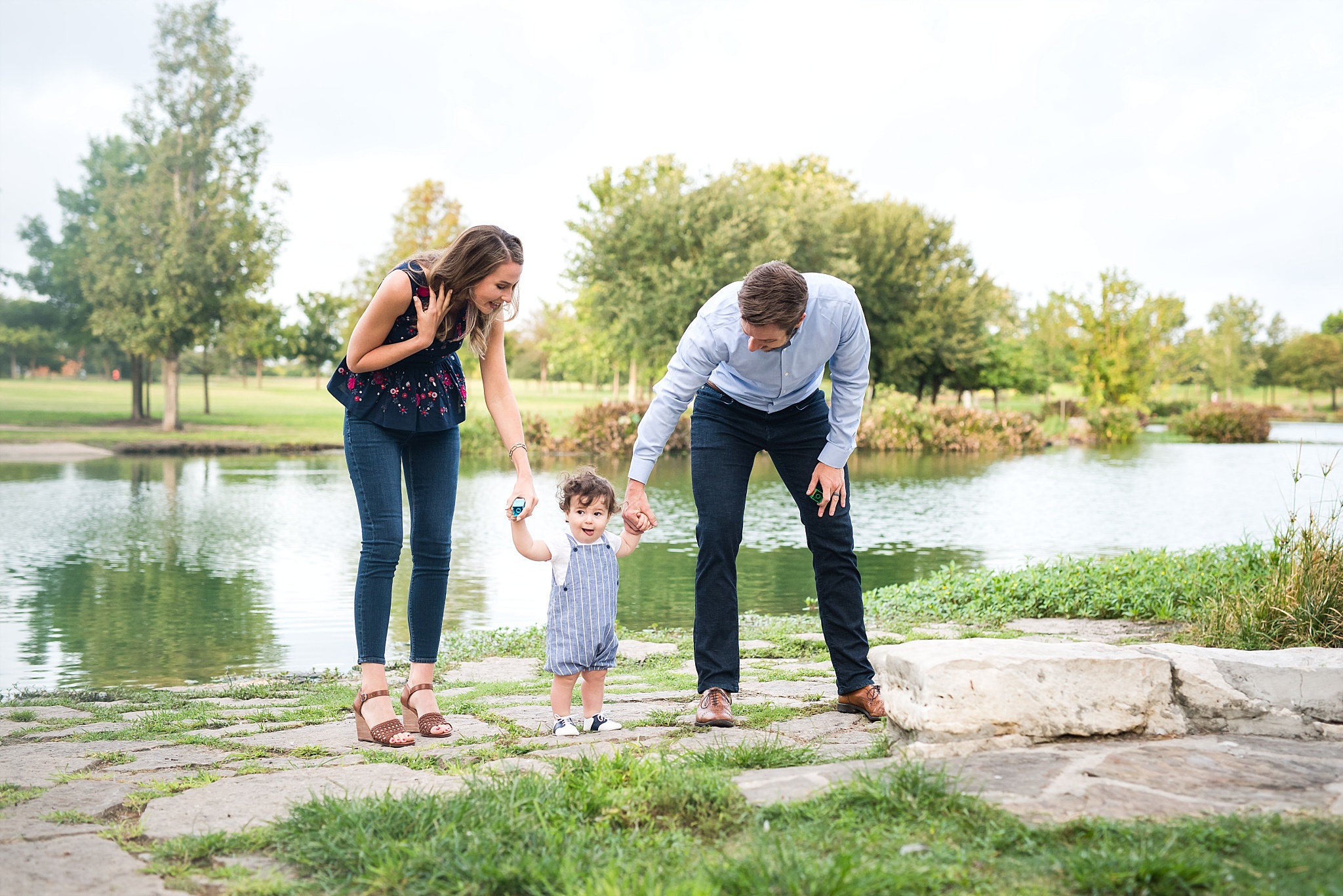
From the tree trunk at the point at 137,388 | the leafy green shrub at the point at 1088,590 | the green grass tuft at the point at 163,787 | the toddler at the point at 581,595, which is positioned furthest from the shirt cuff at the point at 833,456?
the tree trunk at the point at 137,388

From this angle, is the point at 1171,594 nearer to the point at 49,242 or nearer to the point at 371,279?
the point at 371,279

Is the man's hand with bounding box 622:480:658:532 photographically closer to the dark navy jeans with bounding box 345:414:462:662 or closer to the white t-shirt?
the white t-shirt

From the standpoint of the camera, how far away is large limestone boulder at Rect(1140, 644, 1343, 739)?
3164 mm

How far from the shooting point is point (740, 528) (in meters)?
4.14

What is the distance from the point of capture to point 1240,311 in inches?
2467

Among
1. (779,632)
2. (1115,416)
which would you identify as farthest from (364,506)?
(1115,416)

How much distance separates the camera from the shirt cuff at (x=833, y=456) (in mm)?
4059

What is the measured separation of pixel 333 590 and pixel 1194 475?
1791cm

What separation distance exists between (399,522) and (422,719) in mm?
733

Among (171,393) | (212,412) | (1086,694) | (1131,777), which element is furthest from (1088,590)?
(212,412)

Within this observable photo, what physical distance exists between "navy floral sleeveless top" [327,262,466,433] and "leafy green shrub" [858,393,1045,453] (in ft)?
90.1

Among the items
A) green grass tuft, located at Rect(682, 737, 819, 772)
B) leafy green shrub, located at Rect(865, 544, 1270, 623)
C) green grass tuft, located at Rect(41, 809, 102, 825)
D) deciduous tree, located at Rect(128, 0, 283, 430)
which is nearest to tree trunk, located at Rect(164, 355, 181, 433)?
deciduous tree, located at Rect(128, 0, 283, 430)

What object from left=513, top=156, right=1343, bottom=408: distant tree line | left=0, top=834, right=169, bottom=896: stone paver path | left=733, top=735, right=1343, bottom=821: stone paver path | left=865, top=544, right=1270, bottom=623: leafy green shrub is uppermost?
left=513, top=156, right=1343, bottom=408: distant tree line

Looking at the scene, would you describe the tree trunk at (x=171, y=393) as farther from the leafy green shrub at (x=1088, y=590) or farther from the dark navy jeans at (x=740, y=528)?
the dark navy jeans at (x=740, y=528)
